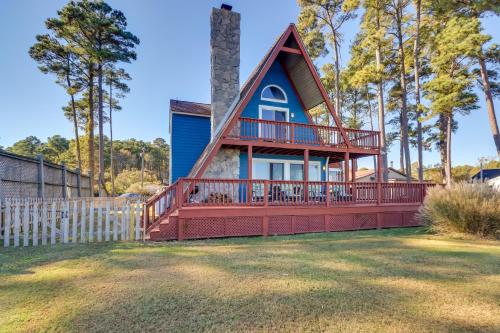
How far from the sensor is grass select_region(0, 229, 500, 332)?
8.63ft

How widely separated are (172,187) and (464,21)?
20241 mm

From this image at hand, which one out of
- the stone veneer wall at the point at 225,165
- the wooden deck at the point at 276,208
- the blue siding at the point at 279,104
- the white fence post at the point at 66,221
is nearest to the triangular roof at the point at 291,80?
the blue siding at the point at 279,104

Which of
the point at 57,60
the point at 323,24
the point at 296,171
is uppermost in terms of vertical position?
the point at 323,24

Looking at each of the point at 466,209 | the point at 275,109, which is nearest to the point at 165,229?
the point at 275,109

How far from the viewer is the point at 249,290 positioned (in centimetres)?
342

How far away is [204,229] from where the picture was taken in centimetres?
782

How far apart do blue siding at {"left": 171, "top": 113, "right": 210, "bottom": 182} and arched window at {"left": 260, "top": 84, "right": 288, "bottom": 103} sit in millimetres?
3192

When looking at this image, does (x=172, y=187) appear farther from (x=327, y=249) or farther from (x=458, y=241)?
(x=458, y=241)

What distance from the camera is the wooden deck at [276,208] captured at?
7.55 meters

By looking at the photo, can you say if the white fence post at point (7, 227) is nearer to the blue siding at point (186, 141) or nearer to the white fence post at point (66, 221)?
the white fence post at point (66, 221)

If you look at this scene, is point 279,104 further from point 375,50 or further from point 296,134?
point 375,50

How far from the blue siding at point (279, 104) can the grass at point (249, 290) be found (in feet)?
26.6

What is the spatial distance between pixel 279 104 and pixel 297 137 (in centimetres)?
239

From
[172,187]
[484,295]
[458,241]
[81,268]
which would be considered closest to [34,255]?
[81,268]
